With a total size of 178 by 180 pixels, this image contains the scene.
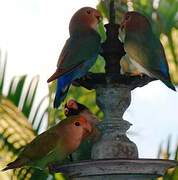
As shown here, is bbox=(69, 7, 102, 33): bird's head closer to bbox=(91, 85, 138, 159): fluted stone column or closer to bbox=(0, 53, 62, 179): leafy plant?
bbox=(91, 85, 138, 159): fluted stone column

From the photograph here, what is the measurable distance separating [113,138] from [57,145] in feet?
0.74

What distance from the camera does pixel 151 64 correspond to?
2.90 m

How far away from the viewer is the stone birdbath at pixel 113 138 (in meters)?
2.65

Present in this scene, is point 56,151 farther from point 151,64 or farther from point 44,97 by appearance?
point 44,97

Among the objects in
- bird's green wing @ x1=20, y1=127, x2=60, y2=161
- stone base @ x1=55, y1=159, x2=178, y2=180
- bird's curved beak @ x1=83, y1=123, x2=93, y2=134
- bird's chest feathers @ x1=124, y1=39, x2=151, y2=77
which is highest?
bird's chest feathers @ x1=124, y1=39, x2=151, y2=77

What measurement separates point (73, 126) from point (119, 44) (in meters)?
0.41

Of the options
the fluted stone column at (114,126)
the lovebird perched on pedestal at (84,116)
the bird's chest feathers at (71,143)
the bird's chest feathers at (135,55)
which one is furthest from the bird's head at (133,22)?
the bird's chest feathers at (71,143)

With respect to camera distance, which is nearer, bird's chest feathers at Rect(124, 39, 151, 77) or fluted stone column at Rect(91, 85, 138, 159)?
fluted stone column at Rect(91, 85, 138, 159)

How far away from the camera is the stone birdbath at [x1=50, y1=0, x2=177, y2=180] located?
2648 mm

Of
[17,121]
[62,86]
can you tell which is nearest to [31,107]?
[17,121]

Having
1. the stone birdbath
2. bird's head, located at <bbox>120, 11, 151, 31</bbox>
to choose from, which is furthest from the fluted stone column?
bird's head, located at <bbox>120, 11, 151, 31</bbox>

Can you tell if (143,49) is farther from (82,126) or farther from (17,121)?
(17,121)

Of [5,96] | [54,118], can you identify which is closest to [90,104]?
[54,118]

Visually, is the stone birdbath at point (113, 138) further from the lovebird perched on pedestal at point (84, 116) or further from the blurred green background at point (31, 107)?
the blurred green background at point (31, 107)
